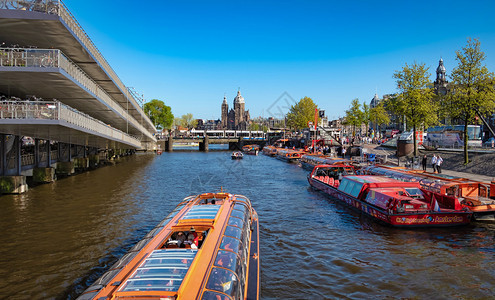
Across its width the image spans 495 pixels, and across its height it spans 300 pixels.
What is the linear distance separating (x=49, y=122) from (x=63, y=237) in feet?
30.7

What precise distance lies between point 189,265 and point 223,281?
948mm

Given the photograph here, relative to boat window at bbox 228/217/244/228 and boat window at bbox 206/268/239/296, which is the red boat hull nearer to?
boat window at bbox 228/217/244/228

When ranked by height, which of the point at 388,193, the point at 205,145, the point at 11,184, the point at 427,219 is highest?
the point at 205,145

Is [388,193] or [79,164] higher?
[388,193]

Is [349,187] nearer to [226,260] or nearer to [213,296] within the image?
[226,260]

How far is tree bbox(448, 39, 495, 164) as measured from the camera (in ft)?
102

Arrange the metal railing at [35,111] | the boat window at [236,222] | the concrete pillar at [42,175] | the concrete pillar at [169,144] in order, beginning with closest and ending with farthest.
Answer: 1. the boat window at [236,222]
2. the metal railing at [35,111]
3. the concrete pillar at [42,175]
4. the concrete pillar at [169,144]

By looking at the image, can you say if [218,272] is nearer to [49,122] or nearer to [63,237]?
[63,237]

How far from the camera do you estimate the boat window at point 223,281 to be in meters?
6.96

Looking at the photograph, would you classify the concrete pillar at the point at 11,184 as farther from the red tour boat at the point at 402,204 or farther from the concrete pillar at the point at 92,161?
the red tour boat at the point at 402,204

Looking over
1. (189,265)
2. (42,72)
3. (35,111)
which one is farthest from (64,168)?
(189,265)

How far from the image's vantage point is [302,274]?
12.4 metres

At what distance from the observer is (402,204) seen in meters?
17.5

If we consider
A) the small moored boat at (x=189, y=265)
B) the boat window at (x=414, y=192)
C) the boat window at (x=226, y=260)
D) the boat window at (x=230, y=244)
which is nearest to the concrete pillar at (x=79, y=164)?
the small moored boat at (x=189, y=265)
